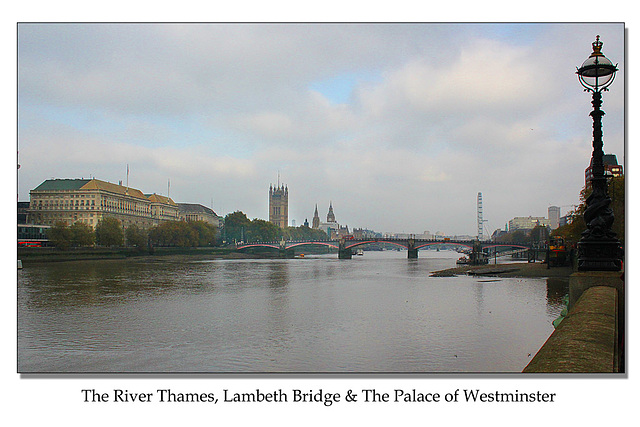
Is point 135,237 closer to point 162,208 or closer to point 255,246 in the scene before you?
point 162,208

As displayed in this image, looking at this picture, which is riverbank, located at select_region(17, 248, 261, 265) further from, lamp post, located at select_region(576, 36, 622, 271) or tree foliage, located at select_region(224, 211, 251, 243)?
lamp post, located at select_region(576, 36, 622, 271)

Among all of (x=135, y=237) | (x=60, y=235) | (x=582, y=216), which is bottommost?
(x=135, y=237)

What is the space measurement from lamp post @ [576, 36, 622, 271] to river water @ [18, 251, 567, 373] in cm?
343

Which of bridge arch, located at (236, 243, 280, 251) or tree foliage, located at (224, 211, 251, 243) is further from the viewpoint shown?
tree foliage, located at (224, 211, 251, 243)

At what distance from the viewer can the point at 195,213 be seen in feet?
263

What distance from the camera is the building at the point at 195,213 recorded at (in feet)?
232

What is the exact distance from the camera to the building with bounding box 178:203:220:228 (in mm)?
70775

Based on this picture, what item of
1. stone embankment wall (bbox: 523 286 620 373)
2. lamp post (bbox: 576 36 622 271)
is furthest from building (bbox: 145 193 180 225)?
stone embankment wall (bbox: 523 286 620 373)

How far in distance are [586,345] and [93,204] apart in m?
39.6

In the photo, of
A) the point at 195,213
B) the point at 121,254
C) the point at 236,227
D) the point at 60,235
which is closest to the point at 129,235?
the point at 121,254

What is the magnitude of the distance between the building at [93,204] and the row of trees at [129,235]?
0.62 meters

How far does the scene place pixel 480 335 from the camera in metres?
12.0
